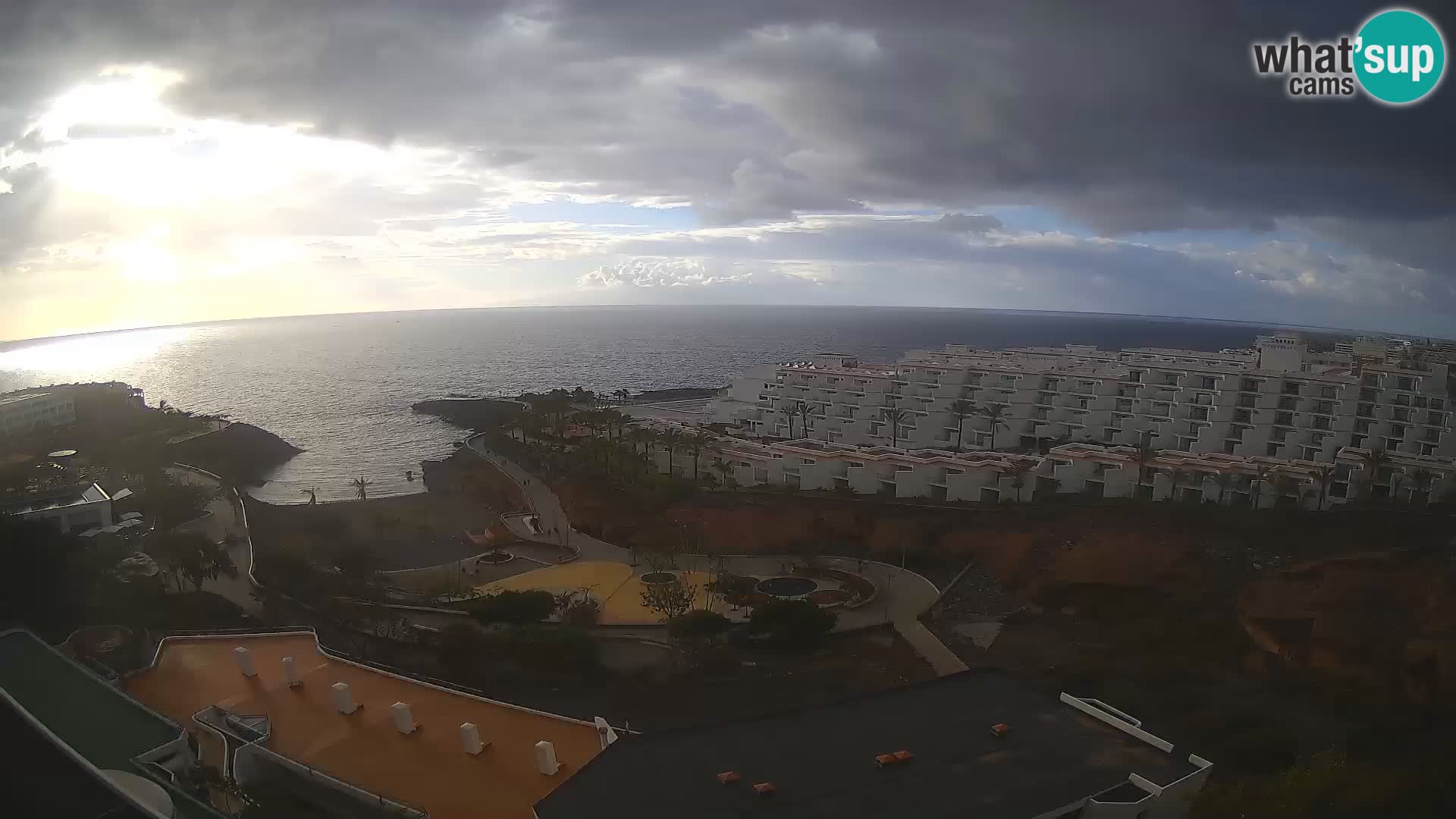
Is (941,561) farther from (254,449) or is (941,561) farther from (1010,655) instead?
(254,449)

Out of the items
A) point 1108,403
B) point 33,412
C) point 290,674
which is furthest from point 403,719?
point 33,412

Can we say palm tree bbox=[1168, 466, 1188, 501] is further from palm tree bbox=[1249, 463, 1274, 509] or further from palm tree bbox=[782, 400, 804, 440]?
palm tree bbox=[782, 400, 804, 440]

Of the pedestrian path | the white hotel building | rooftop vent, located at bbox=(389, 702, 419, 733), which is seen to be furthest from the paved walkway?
the white hotel building

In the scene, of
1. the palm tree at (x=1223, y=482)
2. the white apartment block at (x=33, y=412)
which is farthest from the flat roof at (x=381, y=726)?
the white apartment block at (x=33, y=412)

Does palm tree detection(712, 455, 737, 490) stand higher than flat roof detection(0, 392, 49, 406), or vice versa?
flat roof detection(0, 392, 49, 406)

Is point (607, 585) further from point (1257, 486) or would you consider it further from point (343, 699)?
point (1257, 486)
